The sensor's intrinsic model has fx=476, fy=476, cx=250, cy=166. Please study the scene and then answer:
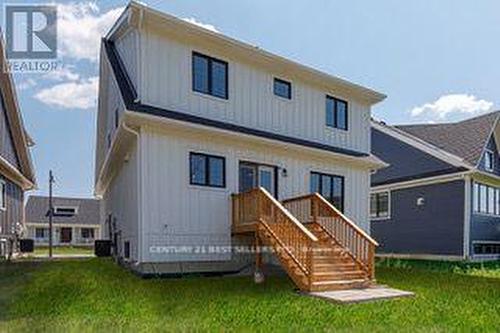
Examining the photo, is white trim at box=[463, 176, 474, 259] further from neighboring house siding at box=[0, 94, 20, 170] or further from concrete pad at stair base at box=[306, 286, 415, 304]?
neighboring house siding at box=[0, 94, 20, 170]

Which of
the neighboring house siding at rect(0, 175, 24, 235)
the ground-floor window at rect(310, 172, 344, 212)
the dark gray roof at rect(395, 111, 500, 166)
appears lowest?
the neighboring house siding at rect(0, 175, 24, 235)

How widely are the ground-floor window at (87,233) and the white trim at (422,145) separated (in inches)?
1344

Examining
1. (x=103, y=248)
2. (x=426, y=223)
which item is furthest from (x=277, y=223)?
(x=426, y=223)

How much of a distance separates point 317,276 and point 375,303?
5.13 ft

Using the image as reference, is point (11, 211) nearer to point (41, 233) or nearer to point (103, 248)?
point (103, 248)

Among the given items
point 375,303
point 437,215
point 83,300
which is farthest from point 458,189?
point 83,300

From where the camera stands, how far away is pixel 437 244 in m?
22.3

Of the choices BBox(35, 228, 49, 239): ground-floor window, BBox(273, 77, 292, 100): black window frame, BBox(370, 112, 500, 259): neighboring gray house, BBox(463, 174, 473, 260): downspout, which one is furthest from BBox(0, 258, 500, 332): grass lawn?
BBox(35, 228, 49, 239): ground-floor window

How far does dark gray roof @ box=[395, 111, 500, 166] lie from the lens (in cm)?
2289

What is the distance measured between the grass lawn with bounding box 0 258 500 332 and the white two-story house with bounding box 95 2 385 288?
1.21 m

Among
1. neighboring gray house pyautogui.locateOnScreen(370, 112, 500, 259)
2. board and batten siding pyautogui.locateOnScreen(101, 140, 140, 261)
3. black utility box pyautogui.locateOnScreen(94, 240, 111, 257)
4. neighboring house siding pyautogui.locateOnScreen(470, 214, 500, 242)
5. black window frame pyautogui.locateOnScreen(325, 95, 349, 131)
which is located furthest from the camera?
neighboring house siding pyautogui.locateOnScreen(470, 214, 500, 242)

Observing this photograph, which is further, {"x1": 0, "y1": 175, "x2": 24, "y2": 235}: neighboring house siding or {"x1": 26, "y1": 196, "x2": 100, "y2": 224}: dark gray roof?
{"x1": 26, "y1": 196, "x2": 100, "y2": 224}: dark gray roof

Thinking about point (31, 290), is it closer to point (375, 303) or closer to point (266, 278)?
point (266, 278)

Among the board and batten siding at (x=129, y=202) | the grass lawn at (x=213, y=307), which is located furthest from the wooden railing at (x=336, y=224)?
the board and batten siding at (x=129, y=202)
